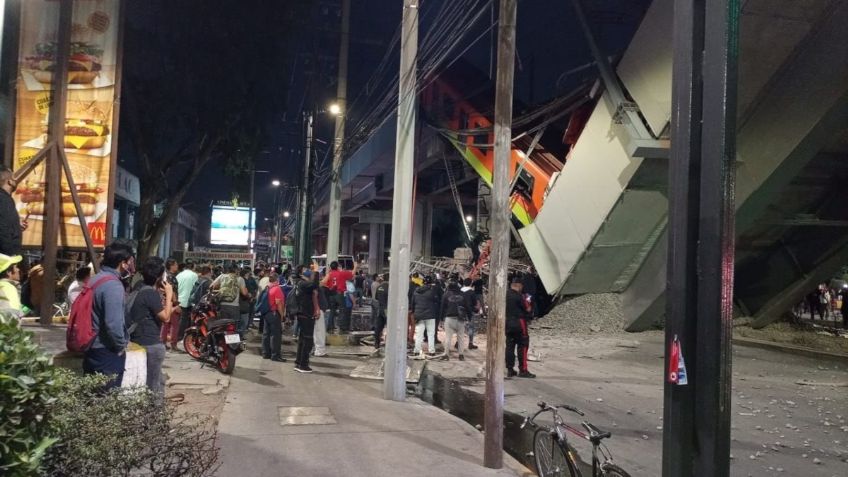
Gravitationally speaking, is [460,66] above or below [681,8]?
above

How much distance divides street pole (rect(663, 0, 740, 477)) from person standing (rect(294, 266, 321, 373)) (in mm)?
8231

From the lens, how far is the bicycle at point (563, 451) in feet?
13.4

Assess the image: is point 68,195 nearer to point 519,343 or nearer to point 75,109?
point 75,109

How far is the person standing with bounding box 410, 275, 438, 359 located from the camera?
1224 cm

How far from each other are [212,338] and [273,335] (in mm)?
1528

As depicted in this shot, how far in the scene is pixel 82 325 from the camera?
4.89 m

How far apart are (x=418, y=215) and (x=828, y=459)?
26304 mm

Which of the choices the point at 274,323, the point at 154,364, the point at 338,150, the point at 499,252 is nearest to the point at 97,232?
the point at 274,323

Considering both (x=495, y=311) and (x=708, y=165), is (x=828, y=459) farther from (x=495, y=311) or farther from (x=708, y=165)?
(x=708, y=165)

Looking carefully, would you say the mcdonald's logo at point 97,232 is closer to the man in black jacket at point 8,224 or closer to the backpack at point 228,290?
the backpack at point 228,290

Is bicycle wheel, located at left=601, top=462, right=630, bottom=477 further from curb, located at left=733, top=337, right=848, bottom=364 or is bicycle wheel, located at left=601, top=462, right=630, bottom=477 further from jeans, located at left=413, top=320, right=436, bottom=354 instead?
curb, located at left=733, top=337, right=848, bottom=364

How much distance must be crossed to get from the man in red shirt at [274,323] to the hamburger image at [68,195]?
10.8ft

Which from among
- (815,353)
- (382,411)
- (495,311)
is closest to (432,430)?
(382,411)

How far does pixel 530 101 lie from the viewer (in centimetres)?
1983
